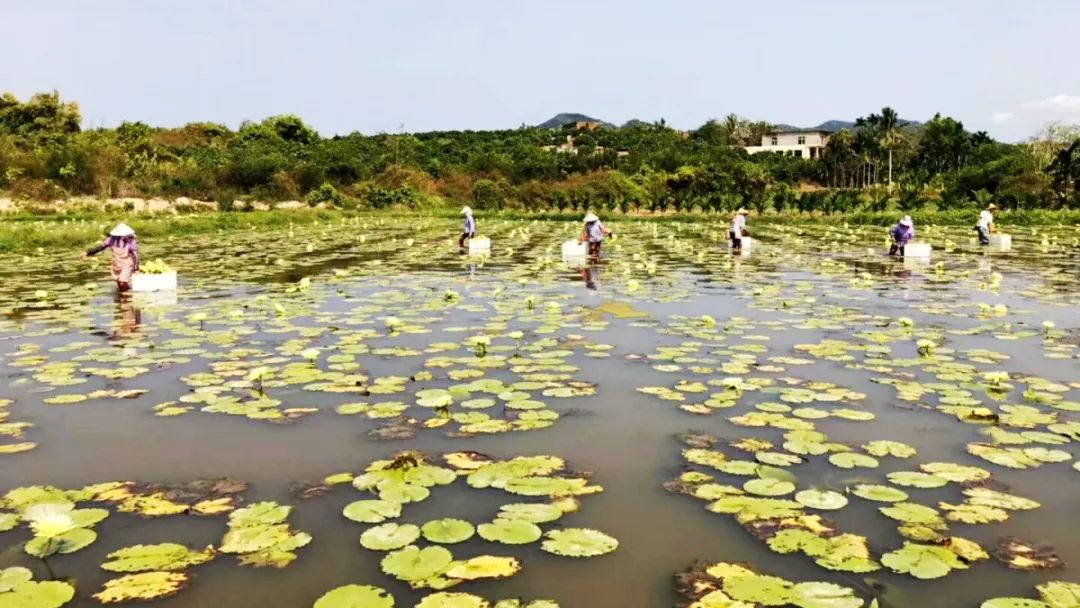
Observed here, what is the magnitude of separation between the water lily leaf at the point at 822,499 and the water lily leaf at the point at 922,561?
0.42 meters

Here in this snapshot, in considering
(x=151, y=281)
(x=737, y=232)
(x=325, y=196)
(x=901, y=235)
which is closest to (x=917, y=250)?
(x=901, y=235)

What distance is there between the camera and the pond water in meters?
2.99

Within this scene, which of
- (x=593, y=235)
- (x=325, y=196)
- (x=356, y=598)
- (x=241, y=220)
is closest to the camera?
(x=356, y=598)

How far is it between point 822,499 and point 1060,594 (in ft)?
3.33

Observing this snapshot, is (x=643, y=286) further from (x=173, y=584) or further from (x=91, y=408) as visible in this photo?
(x=173, y=584)

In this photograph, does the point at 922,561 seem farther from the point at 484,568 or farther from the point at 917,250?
the point at 917,250

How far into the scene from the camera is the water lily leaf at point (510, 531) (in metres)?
3.13

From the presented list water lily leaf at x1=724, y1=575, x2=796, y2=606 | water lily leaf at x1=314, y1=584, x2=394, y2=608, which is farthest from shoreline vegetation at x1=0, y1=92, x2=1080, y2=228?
water lily leaf at x1=314, y1=584, x2=394, y2=608

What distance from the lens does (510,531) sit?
3.20 metres

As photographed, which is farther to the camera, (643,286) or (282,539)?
(643,286)

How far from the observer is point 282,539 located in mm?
3160

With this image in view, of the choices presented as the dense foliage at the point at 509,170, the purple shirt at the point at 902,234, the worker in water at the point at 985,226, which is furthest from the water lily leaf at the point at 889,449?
the dense foliage at the point at 509,170

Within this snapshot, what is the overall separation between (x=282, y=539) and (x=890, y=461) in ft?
10.7

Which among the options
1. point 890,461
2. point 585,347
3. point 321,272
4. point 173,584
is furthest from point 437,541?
point 321,272
